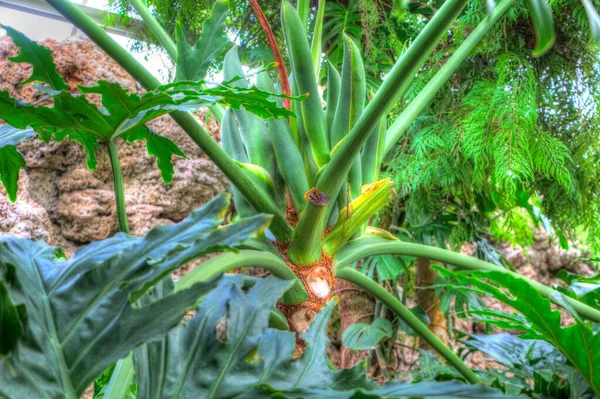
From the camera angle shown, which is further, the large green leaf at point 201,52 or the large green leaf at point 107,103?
the large green leaf at point 201,52

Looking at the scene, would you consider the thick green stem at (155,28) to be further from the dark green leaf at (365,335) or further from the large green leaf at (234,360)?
the dark green leaf at (365,335)

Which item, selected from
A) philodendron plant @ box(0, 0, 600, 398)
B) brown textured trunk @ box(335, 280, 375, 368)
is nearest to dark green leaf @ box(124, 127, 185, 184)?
philodendron plant @ box(0, 0, 600, 398)

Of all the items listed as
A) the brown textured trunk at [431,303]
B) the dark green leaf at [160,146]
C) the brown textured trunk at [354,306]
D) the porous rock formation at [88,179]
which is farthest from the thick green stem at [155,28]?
the brown textured trunk at [431,303]

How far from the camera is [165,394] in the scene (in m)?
0.43

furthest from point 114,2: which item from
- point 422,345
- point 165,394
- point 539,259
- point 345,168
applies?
point 539,259

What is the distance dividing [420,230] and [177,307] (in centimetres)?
140

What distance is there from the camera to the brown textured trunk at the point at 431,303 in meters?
1.82

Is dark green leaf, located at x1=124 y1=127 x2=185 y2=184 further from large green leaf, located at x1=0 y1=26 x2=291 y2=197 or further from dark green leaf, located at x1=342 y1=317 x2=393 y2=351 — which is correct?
dark green leaf, located at x1=342 y1=317 x2=393 y2=351

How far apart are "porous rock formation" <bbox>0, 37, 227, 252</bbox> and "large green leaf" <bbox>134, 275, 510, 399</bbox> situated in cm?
122

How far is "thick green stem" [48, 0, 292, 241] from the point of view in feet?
2.10

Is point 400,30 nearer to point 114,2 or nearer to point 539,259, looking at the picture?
point 114,2

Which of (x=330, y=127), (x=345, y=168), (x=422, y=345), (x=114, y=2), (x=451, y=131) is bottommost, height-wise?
(x=422, y=345)

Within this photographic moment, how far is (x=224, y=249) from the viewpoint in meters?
0.39

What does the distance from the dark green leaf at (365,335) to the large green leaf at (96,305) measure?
1.04 meters
